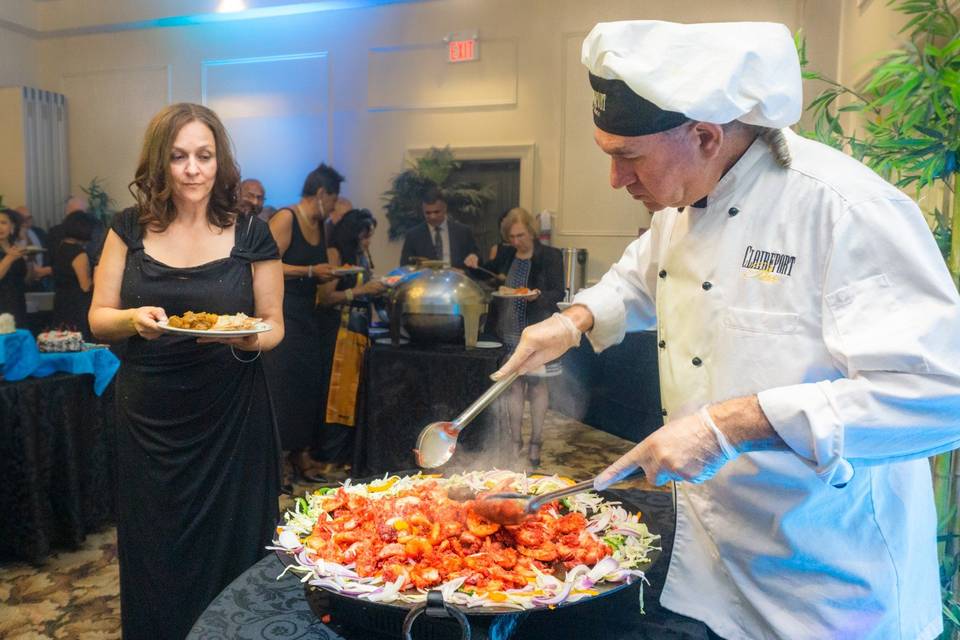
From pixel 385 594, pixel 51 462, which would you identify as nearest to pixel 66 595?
pixel 51 462

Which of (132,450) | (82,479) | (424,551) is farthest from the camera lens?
(82,479)

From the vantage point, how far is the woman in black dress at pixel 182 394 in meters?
2.21

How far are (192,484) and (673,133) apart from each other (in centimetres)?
176

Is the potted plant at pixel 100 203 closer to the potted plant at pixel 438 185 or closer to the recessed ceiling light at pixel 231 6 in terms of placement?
the recessed ceiling light at pixel 231 6

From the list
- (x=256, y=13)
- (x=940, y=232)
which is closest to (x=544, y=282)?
(x=940, y=232)

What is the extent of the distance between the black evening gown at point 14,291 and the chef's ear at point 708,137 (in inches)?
215

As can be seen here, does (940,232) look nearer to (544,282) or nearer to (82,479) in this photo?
(544,282)

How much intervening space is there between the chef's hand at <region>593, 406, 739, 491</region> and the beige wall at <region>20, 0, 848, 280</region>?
6970 millimetres

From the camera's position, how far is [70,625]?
2.84 metres

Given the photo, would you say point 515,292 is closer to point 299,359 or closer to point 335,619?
point 299,359

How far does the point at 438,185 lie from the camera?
8.42m

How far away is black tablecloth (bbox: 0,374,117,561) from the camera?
10.6 feet

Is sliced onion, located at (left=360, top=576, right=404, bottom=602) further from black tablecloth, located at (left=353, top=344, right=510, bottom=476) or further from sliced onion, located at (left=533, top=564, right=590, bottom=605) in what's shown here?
black tablecloth, located at (left=353, top=344, right=510, bottom=476)

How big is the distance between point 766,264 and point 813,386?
251mm
